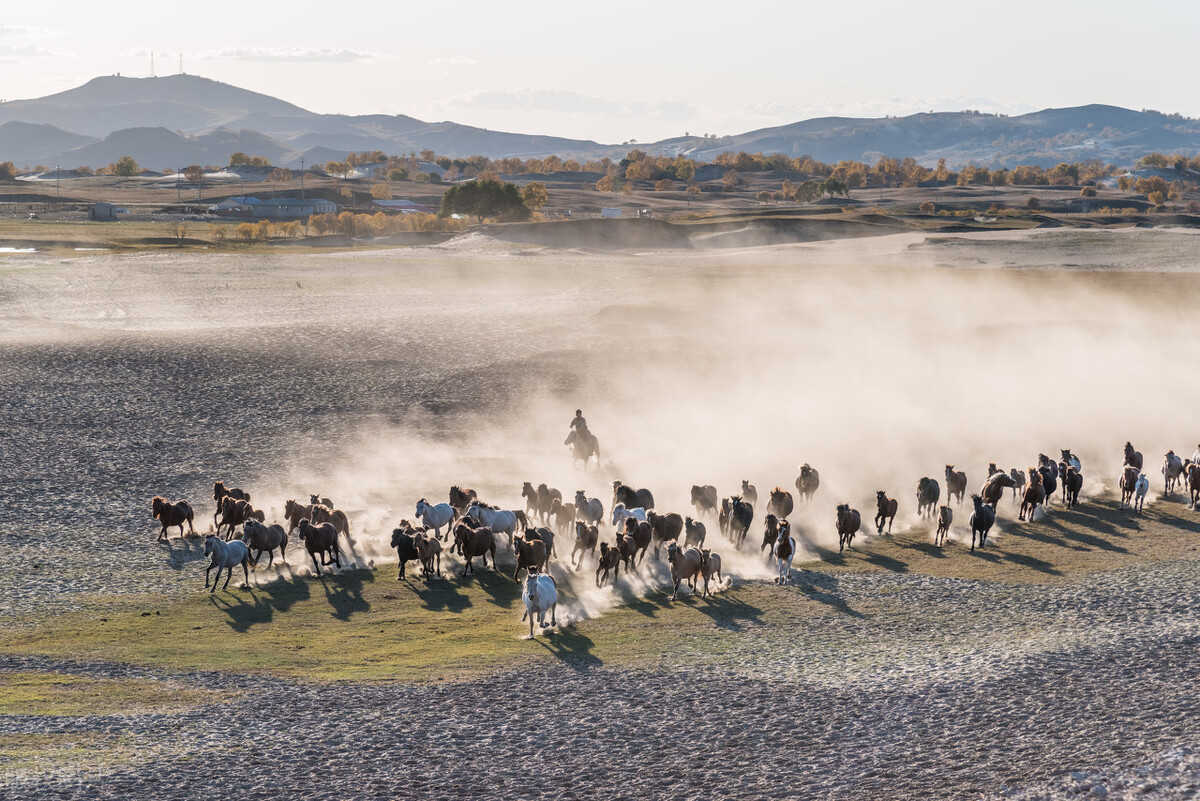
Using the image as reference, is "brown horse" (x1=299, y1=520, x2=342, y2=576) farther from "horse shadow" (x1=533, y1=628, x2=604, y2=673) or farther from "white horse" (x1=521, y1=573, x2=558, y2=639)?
"horse shadow" (x1=533, y1=628, x2=604, y2=673)

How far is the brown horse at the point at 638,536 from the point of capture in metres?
30.3

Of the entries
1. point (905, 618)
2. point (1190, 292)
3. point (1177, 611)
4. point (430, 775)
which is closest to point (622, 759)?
point (430, 775)

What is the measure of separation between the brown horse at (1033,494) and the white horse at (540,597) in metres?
18.4

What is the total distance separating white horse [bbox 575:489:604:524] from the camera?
3356cm

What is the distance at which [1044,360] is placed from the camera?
2490 inches

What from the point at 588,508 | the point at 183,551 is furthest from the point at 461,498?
the point at 183,551

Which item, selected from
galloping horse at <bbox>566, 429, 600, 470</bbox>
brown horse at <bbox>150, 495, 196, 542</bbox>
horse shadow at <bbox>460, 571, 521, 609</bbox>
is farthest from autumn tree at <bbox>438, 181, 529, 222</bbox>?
horse shadow at <bbox>460, 571, 521, 609</bbox>

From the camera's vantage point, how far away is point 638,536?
30.7 m

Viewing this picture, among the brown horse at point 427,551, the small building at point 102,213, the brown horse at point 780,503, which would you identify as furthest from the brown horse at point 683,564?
the small building at point 102,213

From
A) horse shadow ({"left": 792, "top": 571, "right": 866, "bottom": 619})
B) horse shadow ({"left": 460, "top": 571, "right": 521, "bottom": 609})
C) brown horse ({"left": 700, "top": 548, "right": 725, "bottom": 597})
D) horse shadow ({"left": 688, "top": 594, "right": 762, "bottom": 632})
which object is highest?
brown horse ({"left": 700, "top": 548, "right": 725, "bottom": 597})

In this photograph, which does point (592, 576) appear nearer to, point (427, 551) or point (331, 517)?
point (427, 551)

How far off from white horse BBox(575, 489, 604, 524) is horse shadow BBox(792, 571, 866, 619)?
272 inches

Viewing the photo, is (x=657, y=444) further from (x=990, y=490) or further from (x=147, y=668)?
(x=147, y=668)

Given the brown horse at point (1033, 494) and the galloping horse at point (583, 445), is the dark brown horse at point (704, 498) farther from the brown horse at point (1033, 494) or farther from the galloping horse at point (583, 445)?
the brown horse at point (1033, 494)
